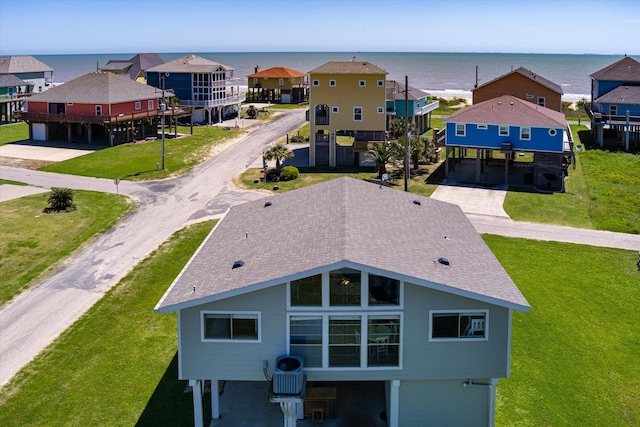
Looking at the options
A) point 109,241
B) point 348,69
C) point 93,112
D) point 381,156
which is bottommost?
point 109,241

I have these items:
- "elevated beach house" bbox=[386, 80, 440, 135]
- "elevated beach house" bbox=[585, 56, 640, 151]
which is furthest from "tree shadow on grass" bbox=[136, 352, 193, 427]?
"elevated beach house" bbox=[585, 56, 640, 151]

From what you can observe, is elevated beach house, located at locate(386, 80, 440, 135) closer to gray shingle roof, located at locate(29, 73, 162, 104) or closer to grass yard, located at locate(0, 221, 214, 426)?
gray shingle roof, located at locate(29, 73, 162, 104)

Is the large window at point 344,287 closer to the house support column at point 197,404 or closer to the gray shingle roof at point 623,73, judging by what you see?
the house support column at point 197,404

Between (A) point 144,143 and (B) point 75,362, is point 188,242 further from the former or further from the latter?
(A) point 144,143

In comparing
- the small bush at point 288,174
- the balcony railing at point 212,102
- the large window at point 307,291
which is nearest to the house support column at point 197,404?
the large window at point 307,291

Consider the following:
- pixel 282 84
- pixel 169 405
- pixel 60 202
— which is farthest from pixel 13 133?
→ pixel 169 405

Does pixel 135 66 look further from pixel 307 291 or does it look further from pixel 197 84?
pixel 307 291

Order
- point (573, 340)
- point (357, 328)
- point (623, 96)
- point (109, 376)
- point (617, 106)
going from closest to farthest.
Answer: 1. point (357, 328)
2. point (109, 376)
3. point (573, 340)
4. point (617, 106)
5. point (623, 96)

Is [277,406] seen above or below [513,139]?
below
